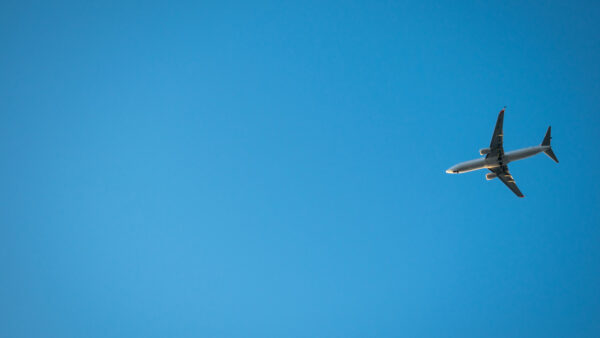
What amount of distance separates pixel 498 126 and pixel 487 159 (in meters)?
4.62

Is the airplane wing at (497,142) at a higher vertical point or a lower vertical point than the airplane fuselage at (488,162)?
higher

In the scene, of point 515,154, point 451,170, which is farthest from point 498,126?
point 451,170

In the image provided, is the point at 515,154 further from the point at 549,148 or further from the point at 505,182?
the point at 505,182

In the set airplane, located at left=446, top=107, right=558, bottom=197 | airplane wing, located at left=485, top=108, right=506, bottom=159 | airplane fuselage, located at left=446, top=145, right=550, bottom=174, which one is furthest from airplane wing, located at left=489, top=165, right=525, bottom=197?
airplane wing, located at left=485, top=108, right=506, bottom=159

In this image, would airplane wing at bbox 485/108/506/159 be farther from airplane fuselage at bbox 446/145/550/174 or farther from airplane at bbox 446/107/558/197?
airplane fuselage at bbox 446/145/550/174

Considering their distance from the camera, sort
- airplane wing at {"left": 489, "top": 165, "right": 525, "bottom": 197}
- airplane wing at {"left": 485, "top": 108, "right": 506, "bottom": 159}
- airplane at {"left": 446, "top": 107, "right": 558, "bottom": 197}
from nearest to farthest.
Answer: airplane at {"left": 446, "top": 107, "right": 558, "bottom": 197}, airplane wing at {"left": 485, "top": 108, "right": 506, "bottom": 159}, airplane wing at {"left": 489, "top": 165, "right": 525, "bottom": 197}

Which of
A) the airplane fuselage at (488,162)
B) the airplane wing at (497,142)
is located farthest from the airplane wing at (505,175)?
the airplane wing at (497,142)

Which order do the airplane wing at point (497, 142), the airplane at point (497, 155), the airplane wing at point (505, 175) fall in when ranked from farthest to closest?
the airplane wing at point (505, 175) → the airplane wing at point (497, 142) → the airplane at point (497, 155)

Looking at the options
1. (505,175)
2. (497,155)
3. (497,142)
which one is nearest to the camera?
(497,142)

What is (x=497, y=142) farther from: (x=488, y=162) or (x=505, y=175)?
(x=505, y=175)

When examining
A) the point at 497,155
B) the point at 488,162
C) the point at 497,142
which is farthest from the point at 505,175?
the point at 497,142

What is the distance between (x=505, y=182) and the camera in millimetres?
48031

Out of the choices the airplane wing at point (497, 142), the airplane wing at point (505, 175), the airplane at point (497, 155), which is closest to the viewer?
the airplane at point (497, 155)

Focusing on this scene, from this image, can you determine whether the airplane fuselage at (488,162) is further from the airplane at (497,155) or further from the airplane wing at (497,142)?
the airplane wing at (497,142)
